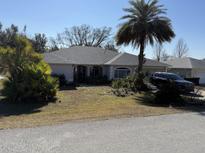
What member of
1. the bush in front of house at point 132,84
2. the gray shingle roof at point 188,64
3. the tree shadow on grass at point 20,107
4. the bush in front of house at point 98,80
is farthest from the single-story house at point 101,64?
the tree shadow on grass at point 20,107

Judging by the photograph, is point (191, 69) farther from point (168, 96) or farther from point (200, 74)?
point (168, 96)

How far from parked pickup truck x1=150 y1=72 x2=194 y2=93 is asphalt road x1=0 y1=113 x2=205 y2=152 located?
12366mm

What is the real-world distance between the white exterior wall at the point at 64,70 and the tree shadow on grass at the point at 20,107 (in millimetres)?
10781

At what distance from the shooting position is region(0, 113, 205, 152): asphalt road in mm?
6191

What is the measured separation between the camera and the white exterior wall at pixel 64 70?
26398 millimetres

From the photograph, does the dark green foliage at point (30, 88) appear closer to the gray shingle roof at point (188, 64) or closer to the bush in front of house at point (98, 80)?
the bush in front of house at point (98, 80)

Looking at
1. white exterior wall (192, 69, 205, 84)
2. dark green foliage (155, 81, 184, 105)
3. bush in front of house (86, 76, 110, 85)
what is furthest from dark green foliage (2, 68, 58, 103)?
white exterior wall (192, 69, 205, 84)

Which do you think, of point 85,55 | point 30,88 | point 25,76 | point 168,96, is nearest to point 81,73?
point 85,55

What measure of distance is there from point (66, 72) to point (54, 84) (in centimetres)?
1011

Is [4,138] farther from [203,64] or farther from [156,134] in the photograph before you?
[203,64]

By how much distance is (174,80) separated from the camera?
2295 centimetres

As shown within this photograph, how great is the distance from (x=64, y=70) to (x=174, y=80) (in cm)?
1117

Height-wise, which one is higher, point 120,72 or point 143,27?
point 143,27

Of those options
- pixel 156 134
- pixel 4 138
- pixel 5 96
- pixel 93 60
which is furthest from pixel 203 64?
pixel 4 138
